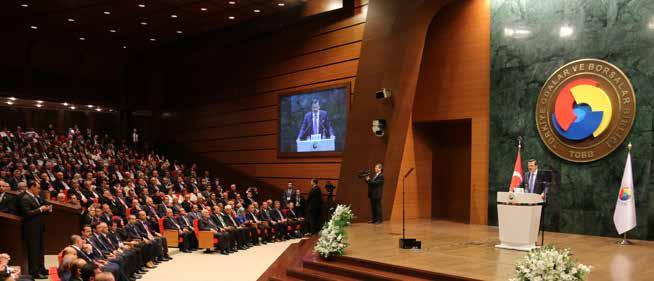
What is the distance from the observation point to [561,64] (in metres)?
9.08

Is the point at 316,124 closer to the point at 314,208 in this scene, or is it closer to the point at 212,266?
the point at 314,208

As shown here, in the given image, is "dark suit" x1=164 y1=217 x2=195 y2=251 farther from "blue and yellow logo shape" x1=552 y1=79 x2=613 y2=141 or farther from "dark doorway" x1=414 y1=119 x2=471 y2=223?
"blue and yellow logo shape" x1=552 y1=79 x2=613 y2=141

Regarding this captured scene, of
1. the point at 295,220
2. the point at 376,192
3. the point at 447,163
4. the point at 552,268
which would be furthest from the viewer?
the point at 295,220

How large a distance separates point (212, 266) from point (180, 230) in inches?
63.1

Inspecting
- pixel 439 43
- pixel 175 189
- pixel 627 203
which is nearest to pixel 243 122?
pixel 175 189

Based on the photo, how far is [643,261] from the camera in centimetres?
611

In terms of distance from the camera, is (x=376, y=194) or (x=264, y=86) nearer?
(x=376, y=194)

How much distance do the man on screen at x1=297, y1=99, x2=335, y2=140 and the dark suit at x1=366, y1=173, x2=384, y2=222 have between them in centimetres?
267

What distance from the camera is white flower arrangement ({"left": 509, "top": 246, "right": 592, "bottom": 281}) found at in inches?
171

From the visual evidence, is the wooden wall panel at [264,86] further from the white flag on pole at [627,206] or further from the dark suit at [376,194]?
the white flag on pole at [627,206]

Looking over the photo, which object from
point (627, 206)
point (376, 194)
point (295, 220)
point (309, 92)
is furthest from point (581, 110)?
point (309, 92)

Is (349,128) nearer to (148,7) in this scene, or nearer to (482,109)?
(482,109)

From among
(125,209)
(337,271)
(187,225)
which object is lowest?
(337,271)

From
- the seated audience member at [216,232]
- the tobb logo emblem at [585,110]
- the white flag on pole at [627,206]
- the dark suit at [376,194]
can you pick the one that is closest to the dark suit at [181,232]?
the seated audience member at [216,232]
